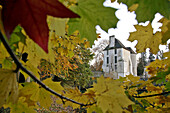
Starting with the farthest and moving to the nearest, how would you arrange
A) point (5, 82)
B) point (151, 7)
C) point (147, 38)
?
point (147, 38)
point (151, 7)
point (5, 82)

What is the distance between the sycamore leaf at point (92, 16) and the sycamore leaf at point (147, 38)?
1.63 ft

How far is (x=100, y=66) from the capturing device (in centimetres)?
2089

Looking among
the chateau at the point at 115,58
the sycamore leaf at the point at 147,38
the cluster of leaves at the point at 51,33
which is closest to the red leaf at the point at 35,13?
the cluster of leaves at the point at 51,33

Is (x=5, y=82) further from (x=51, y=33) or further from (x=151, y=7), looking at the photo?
(x=151, y=7)

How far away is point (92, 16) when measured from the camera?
1.40 feet

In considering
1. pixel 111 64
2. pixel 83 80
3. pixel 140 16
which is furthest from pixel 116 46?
pixel 140 16

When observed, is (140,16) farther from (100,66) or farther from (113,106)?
(100,66)

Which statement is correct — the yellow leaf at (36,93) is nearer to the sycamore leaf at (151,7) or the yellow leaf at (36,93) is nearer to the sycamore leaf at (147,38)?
the sycamore leaf at (151,7)

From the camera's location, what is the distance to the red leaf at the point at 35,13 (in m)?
0.21

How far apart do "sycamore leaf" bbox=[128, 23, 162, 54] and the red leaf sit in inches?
31.3

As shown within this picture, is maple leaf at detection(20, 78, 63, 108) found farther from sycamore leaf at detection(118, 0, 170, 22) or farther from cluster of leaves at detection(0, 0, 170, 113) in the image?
sycamore leaf at detection(118, 0, 170, 22)

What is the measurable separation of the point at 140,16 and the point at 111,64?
20137 millimetres

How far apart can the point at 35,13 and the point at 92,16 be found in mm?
236

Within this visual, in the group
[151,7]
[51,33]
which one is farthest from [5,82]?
[151,7]
